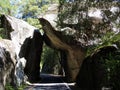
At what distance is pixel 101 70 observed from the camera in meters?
11.6

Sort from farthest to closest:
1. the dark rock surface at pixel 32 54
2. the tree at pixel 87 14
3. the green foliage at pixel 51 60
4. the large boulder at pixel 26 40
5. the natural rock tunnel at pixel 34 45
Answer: the green foliage at pixel 51 60, the dark rock surface at pixel 32 54, the large boulder at pixel 26 40, the natural rock tunnel at pixel 34 45, the tree at pixel 87 14

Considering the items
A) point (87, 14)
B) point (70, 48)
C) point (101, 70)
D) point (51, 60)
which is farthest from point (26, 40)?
point (51, 60)

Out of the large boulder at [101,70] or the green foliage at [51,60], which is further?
the green foliage at [51,60]

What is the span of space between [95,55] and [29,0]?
102 ft

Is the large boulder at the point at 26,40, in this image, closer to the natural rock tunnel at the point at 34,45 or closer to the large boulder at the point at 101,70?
the natural rock tunnel at the point at 34,45

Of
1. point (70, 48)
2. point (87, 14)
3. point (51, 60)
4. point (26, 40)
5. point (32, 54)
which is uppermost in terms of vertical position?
point (87, 14)

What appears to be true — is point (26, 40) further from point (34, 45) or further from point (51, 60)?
point (51, 60)

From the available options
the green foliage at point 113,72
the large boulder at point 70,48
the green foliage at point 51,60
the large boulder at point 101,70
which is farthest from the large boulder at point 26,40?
the green foliage at point 51,60

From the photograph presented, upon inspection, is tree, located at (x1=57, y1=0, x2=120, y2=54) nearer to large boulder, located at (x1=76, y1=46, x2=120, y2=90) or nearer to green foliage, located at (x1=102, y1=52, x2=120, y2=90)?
large boulder, located at (x1=76, y1=46, x2=120, y2=90)

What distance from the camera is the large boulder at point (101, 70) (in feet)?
31.3

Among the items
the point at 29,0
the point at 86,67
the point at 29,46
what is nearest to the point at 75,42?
the point at 29,46

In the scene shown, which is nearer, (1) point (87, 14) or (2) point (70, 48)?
(1) point (87, 14)

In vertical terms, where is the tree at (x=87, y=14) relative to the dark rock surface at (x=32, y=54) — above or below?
above

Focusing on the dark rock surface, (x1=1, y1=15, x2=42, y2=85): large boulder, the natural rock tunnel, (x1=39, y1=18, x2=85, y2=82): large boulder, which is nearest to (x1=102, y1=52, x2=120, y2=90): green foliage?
(x1=39, y1=18, x2=85, y2=82): large boulder
